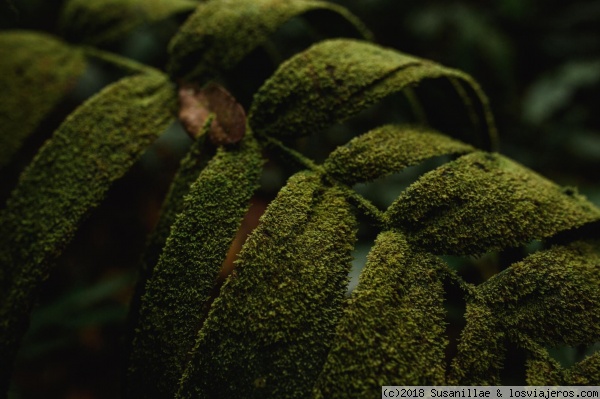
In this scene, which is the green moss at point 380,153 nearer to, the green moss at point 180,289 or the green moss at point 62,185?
the green moss at point 180,289

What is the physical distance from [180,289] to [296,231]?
0.15 metres

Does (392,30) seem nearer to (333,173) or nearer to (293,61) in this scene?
(293,61)

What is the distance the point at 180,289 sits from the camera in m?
0.50

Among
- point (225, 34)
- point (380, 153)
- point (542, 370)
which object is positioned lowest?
point (542, 370)

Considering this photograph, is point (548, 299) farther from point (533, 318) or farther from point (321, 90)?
point (321, 90)

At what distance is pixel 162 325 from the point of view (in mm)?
501

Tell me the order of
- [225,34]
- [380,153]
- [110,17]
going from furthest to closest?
[110,17]
[225,34]
[380,153]

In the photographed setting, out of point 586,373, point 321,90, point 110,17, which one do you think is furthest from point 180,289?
point 110,17

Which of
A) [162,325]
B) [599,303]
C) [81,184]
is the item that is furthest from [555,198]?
[81,184]

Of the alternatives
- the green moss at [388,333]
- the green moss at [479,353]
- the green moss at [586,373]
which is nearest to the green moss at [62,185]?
the green moss at [388,333]

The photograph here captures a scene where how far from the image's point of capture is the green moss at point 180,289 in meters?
0.49

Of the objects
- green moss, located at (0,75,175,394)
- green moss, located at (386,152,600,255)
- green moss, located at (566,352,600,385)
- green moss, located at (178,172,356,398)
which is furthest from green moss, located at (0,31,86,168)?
green moss, located at (566,352,600,385)

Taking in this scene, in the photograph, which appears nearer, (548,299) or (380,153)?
(548,299)

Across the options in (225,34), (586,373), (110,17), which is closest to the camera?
(586,373)
